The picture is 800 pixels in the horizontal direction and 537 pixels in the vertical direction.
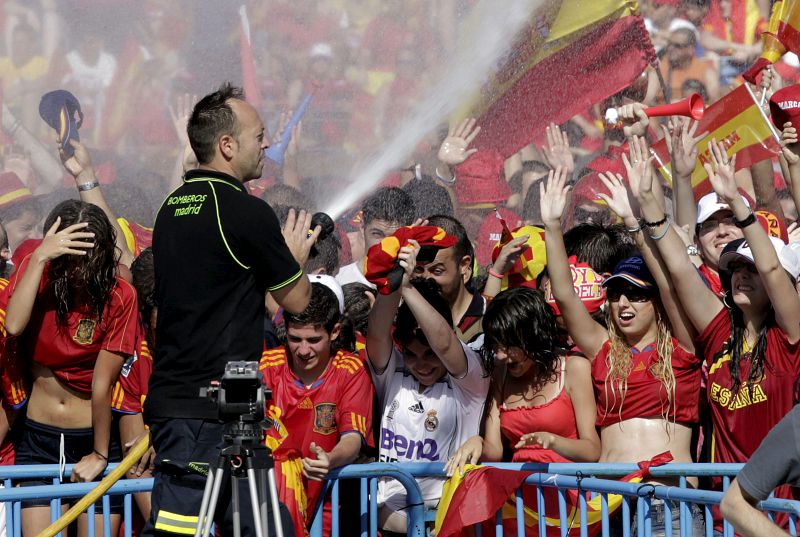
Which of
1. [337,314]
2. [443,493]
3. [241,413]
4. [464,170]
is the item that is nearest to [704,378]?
[443,493]

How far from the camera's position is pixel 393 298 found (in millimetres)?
4477

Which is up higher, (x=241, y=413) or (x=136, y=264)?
(x=136, y=264)

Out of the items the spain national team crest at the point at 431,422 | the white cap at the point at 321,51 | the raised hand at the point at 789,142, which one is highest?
the white cap at the point at 321,51

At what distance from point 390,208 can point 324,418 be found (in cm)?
182

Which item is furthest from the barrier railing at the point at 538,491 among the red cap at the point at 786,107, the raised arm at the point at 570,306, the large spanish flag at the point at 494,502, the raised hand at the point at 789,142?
the red cap at the point at 786,107

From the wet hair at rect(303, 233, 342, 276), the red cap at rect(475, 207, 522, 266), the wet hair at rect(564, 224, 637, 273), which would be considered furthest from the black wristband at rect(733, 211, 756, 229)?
the red cap at rect(475, 207, 522, 266)

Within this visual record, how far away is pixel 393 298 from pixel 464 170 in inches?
116

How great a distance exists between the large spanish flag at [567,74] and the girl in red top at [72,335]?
335cm

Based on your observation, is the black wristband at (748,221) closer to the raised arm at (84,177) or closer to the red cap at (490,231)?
the red cap at (490,231)

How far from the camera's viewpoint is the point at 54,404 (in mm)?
4840

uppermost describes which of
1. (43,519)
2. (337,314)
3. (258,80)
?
(258,80)

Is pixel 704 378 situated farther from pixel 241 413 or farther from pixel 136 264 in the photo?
pixel 136 264

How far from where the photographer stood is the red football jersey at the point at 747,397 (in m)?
4.13

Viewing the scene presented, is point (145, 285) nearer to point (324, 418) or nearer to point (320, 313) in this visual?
point (320, 313)
